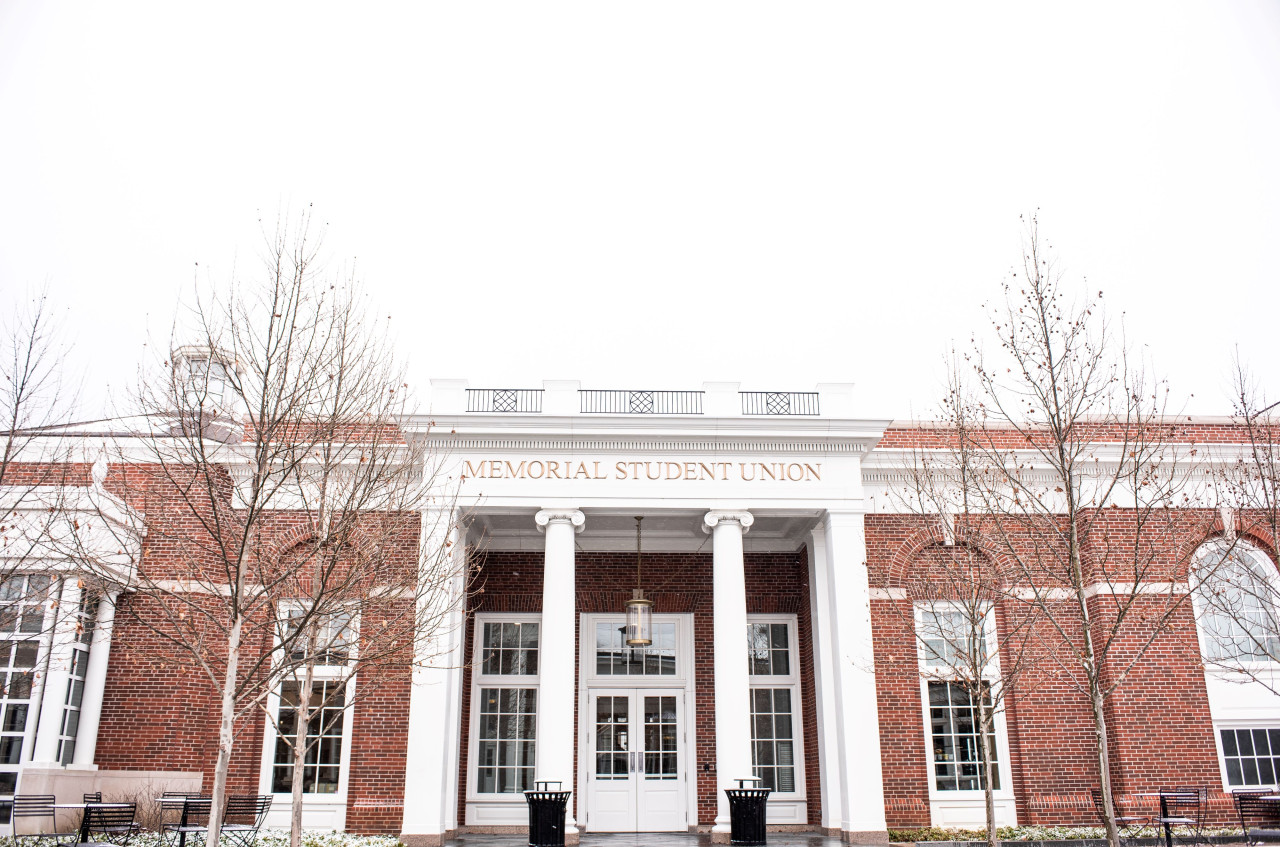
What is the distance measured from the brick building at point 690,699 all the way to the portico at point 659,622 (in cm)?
4

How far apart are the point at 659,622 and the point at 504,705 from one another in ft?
11.7

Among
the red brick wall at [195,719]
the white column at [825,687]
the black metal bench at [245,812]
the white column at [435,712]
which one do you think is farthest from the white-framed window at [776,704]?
the black metal bench at [245,812]

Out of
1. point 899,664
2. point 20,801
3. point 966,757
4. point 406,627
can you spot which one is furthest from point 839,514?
point 20,801

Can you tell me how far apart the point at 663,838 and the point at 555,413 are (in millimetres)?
7956

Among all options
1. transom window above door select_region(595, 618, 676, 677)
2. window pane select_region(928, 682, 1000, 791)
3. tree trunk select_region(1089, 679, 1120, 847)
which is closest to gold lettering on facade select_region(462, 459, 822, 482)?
transom window above door select_region(595, 618, 676, 677)

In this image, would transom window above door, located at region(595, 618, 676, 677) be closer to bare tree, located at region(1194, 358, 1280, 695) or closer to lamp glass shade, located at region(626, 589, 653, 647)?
lamp glass shade, located at region(626, 589, 653, 647)

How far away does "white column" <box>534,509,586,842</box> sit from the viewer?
15.8m

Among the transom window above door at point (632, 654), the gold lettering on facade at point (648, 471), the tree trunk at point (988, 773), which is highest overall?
the gold lettering on facade at point (648, 471)

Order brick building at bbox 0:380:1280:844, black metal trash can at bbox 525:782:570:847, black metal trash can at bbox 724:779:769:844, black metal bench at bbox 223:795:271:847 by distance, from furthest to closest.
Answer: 1. brick building at bbox 0:380:1280:844
2. black metal bench at bbox 223:795:271:847
3. black metal trash can at bbox 724:779:769:844
4. black metal trash can at bbox 525:782:570:847

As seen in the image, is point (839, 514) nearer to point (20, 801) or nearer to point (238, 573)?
point (238, 573)

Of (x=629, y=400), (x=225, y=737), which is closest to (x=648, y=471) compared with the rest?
(x=629, y=400)

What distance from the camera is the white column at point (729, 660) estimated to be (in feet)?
52.0

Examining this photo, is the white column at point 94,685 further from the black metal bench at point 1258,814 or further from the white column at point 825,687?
the black metal bench at point 1258,814

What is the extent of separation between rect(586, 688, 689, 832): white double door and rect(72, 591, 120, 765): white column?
8.89 m
